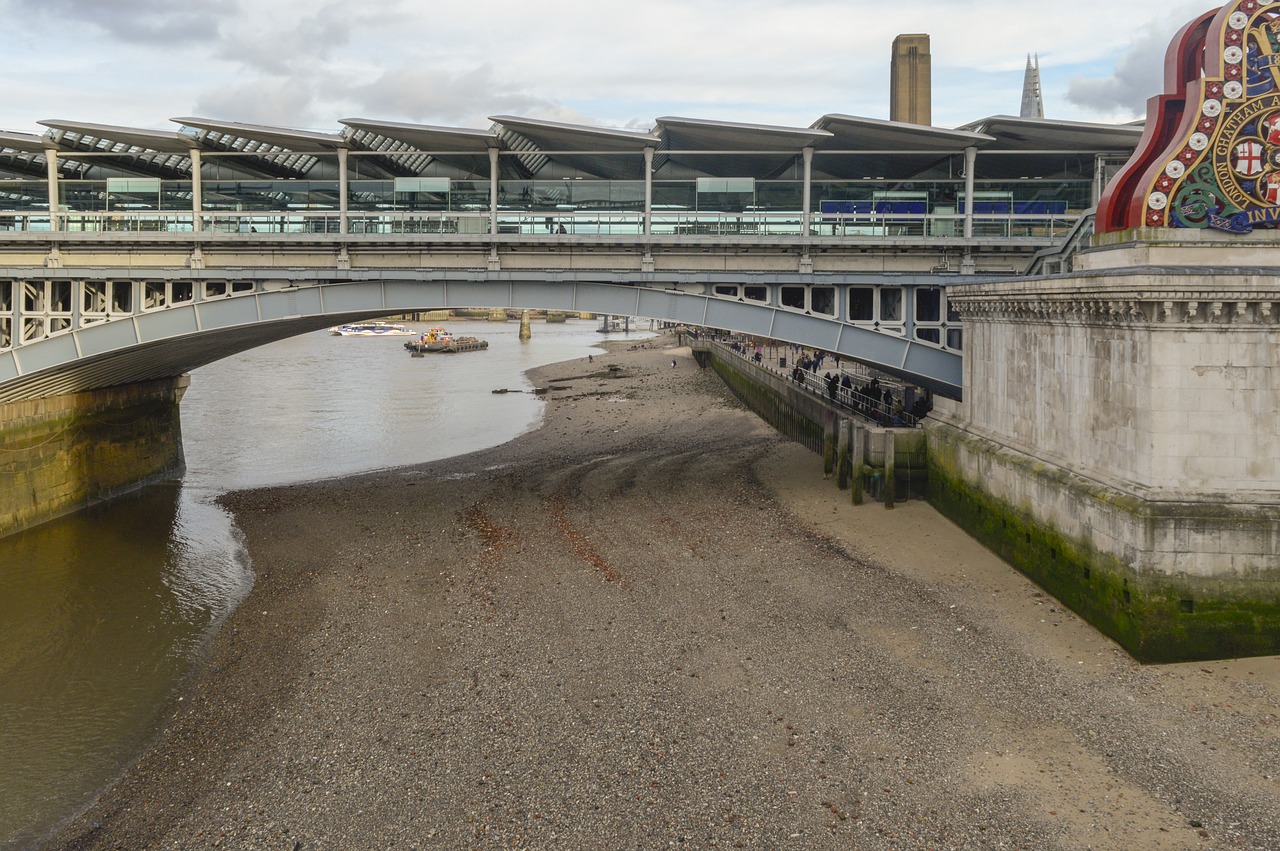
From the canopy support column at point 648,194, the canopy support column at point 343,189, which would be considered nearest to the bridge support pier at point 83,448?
the canopy support column at point 343,189

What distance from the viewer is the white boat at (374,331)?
12406cm

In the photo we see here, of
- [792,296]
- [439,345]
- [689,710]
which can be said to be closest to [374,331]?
[439,345]

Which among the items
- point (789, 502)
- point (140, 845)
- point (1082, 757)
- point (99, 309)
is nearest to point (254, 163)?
point (99, 309)

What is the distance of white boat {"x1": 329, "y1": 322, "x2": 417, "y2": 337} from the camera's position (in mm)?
124056

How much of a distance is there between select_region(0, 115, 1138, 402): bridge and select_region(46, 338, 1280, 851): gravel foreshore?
19.6ft

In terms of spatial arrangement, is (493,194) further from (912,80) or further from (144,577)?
(912,80)

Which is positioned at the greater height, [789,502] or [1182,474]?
[1182,474]

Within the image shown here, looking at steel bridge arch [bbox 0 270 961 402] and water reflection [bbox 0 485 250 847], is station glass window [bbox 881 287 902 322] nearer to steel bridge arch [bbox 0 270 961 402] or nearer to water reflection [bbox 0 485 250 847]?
steel bridge arch [bbox 0 270 961 402]

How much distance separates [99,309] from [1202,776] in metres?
27.0

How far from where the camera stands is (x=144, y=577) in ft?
74.8

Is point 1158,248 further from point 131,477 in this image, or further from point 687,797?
point 131,477

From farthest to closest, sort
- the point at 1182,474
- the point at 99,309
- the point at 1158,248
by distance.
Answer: the point at 99,309
the point at 1158,248
the point at 1182,474

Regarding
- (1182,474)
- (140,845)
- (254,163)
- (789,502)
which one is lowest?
(140,845)

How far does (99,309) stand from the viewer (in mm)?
26188
